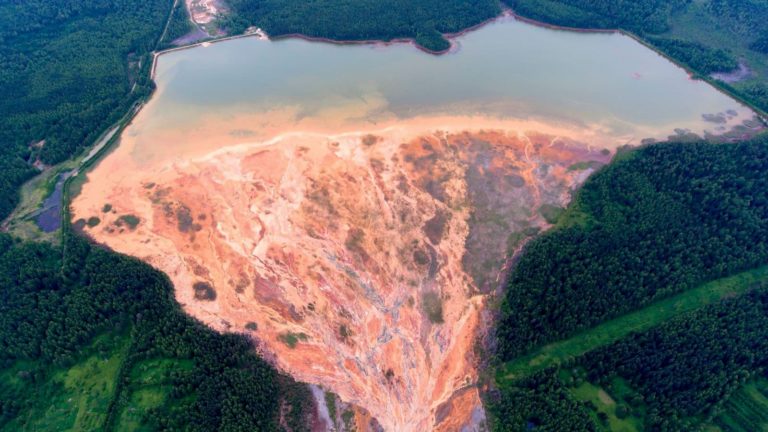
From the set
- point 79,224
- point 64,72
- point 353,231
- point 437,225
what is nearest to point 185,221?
point 79,224

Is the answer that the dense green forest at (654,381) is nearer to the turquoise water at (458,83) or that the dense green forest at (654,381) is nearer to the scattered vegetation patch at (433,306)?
the scattered vegetation patch at (433,306)

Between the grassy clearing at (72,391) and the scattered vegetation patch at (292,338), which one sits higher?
the scattered vegetation patch at (292,338)

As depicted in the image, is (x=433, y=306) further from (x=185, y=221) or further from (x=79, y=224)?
(x=79, y=224)

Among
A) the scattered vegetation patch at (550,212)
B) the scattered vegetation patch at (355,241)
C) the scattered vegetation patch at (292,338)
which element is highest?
the scattered vegetation patch at (550,212)

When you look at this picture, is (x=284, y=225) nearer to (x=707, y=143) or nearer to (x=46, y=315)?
(x=46, y=315)

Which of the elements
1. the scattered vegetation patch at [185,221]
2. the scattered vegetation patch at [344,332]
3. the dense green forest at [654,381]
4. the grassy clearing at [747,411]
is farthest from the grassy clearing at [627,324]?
the scattered vegetation patch at [185,221]

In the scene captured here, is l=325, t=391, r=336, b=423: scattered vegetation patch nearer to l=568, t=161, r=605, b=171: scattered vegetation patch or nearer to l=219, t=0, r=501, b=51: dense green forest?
l=568, t=161, r=605, b=171: scattered vegetation patch

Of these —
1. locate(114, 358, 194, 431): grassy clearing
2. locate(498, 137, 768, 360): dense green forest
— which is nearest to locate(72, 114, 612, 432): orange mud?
locate(498, 137, 768, 360): dense green forest
